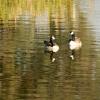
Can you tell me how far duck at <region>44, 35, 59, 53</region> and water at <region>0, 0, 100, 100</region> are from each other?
0.27 ft

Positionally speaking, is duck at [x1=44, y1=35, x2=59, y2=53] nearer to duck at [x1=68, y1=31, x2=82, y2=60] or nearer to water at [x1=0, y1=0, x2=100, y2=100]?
water at [x1=0, y1=0, x2=100, y2=100]

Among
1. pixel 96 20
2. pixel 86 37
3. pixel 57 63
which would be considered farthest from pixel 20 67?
pixel 96 20

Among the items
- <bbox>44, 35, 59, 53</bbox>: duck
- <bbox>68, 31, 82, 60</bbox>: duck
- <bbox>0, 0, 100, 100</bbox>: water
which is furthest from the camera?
<bbox>68, 31, 82, 60</bbox>: duck

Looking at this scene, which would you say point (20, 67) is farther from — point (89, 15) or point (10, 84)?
point (89, 15)

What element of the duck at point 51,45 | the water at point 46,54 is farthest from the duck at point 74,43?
the duck at point 51,45

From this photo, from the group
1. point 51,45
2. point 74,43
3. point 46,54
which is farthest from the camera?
point 51,45

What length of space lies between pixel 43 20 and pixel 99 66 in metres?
3.92

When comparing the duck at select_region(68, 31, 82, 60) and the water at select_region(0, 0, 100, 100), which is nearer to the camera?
the water at select_region(0, 0, 100, 100)

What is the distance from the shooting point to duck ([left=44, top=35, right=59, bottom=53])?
9383 millimetres

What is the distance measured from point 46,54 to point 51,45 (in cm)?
45

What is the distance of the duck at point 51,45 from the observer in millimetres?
9383

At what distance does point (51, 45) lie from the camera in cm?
974

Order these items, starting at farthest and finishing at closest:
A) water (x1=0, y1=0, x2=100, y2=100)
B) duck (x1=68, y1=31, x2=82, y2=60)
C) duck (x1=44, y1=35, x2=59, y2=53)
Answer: duck (x1=68, y1=31, x2=82, y2=60)
duck (x1=44, y1=35, x2=59, y2=53)
water (x1=0, y1=0, x2=100, y2=100)

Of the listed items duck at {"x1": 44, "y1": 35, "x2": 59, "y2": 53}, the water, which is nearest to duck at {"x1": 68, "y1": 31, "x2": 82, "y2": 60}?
the water
